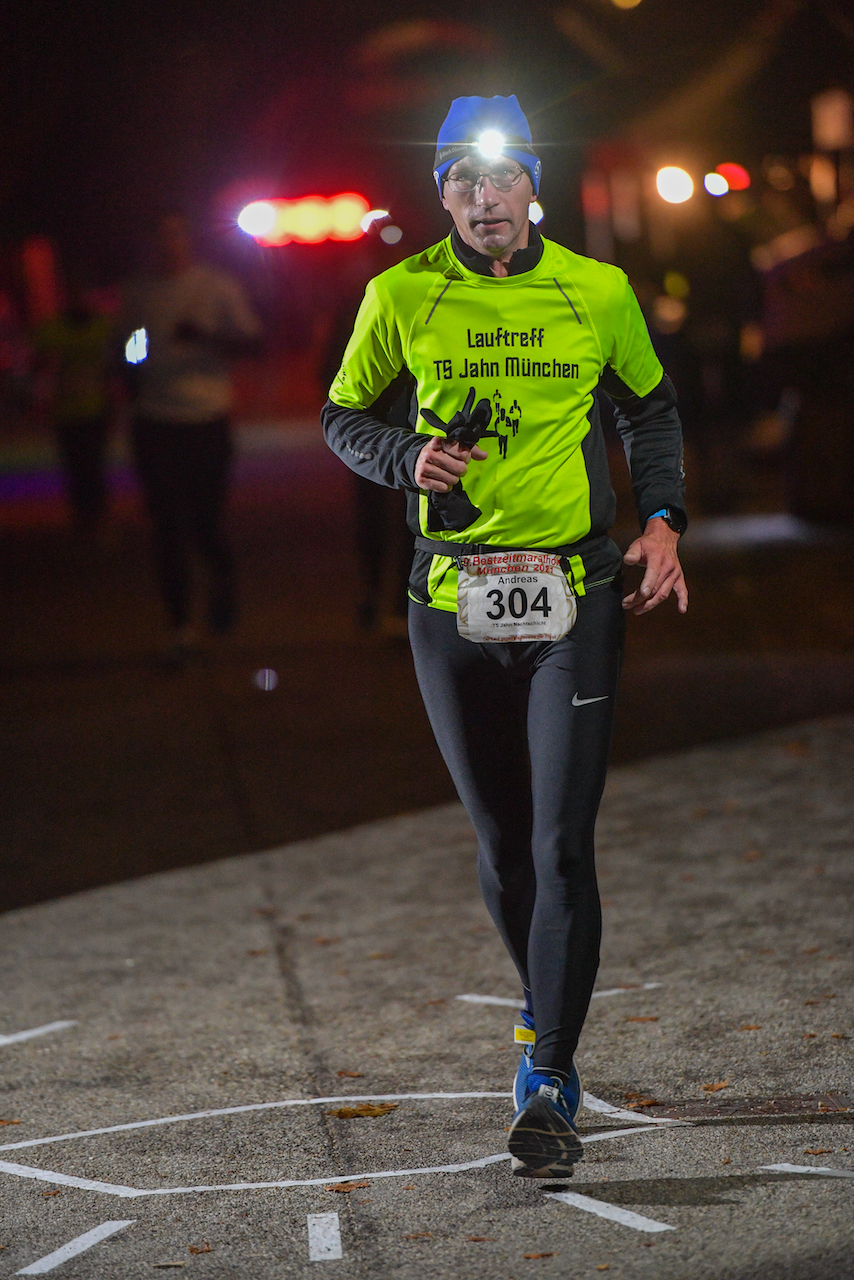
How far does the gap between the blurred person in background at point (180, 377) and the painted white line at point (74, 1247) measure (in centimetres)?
675

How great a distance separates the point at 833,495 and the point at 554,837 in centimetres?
1206

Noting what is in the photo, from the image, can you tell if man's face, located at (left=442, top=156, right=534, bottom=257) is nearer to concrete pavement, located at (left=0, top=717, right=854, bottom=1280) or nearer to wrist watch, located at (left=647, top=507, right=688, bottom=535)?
wrist watch, located at (left=647, top=507, right=688, bottom=535)

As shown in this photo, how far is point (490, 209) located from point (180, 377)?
20.8ft

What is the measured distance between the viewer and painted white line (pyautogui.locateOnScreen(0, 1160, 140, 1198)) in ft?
11.9

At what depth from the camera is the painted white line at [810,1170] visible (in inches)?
134

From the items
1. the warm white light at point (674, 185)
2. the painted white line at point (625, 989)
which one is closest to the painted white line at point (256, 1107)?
the painted white line at point (625, 989)

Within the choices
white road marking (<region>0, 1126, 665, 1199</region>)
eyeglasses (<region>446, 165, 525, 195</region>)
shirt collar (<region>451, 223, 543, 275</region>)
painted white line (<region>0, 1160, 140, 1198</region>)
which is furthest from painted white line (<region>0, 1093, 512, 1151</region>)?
eyeglasses (<region>446, 165, 525, 195</region>)

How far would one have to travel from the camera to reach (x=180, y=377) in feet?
31.8

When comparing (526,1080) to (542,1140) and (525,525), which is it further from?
(525,525)

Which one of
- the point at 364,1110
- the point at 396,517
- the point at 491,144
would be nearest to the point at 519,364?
the point at 491,144

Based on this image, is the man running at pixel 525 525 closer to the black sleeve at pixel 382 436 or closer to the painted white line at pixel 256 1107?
the black sleeve at pixel 382 436

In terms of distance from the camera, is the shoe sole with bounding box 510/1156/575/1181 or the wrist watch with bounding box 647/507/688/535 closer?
the shoe sole with bounding box 510/1156/575/1181

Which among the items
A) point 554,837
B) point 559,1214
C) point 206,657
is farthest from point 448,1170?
Answer: point 206,657

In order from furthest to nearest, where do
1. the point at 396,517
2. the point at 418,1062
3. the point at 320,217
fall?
1. the point at 320,217
2. the point at 396,517
3. the point at 418,1062
